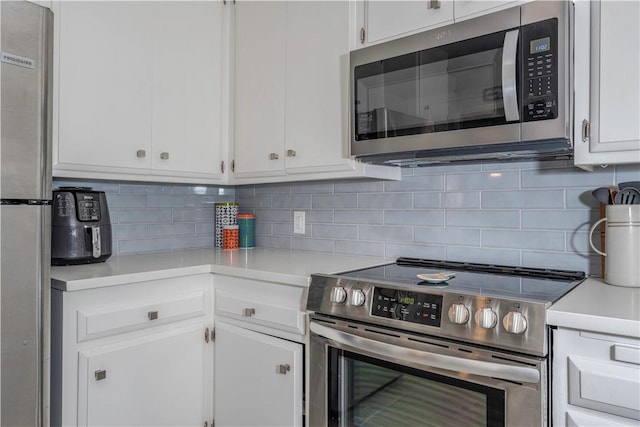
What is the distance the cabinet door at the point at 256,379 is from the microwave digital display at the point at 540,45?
48.9 inches

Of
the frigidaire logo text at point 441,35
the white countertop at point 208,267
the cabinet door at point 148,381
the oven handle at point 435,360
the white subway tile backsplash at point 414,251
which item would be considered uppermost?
the frigidaire logo text at point 441,35

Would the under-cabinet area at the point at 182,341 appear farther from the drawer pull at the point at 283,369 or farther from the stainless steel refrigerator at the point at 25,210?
the stainless steel refrigerator at the point at 25,210

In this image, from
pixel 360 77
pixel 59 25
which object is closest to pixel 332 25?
pixel 360 77

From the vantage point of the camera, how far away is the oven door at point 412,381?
110 centimetres

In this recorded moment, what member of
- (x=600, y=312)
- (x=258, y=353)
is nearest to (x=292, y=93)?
(x=258, y=353)

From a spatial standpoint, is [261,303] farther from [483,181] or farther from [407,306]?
[483,181]

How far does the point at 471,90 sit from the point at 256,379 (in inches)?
52.4

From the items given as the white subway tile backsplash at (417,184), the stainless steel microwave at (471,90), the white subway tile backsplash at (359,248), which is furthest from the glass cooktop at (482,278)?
the stainless steel microwave at (471,90)

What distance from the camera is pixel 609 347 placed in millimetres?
1014

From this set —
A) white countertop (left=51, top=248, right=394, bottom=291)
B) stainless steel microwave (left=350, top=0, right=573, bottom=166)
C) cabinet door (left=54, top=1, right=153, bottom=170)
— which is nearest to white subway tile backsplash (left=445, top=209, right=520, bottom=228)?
stainless steel microwave (left=350, top=0, right=573, bottom=166)

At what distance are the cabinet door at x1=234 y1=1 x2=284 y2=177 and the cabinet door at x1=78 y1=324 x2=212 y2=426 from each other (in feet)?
2.80

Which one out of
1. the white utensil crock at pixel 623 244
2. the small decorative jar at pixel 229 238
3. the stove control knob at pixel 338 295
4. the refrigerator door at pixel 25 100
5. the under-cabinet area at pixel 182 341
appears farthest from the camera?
the small decorative jar at pixel 229 238

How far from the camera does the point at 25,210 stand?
124cm

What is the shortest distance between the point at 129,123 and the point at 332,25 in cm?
99
